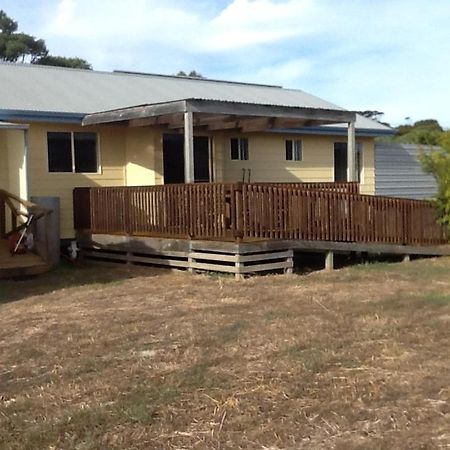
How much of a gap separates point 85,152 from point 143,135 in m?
1.30

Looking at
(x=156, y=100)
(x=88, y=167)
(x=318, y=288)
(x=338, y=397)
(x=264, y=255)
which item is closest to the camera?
(x=338, y=397)

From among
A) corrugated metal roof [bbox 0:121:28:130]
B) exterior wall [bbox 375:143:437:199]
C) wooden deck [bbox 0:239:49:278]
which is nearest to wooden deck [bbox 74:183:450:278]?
wooden deck [bbox 0:239:49:278]

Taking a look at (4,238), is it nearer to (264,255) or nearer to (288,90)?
(264,255)

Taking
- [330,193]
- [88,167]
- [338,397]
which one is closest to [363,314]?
[338,397]

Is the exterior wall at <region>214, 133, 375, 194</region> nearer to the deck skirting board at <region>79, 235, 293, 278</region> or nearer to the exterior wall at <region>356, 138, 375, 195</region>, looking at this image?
the exterior wall at <region>356, 138, 375, 195</region>

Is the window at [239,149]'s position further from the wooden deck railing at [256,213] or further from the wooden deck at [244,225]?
the wooden deck railing at [256,213]

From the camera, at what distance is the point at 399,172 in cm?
2203

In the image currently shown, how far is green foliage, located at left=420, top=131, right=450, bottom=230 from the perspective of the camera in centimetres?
1483

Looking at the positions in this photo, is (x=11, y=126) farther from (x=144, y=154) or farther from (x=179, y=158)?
(x=179, y=158)

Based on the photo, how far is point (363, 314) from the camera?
8305 mm

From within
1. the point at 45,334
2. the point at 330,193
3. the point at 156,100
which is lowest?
the point at 45,334

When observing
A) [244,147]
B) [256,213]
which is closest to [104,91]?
[244,147]

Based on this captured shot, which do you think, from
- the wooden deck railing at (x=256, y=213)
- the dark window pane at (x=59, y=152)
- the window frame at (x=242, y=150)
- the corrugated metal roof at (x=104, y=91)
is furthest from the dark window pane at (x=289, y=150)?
the dark window pane at (x=59, y=152)

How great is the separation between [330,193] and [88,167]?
5.39 m
